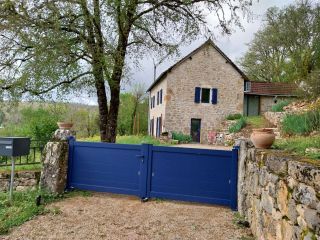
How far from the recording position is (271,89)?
1110 inches

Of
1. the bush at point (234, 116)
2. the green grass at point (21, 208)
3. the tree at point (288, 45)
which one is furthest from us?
the tree at point (288, 45)

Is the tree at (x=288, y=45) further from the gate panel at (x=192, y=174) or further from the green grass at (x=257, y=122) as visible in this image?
the gate panel at (x=192, y=174)

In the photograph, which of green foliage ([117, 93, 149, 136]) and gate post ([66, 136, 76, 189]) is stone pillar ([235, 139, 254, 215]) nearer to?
gate post ([66, 136, 76, 189])

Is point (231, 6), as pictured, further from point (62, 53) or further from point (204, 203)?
point (204, 203)

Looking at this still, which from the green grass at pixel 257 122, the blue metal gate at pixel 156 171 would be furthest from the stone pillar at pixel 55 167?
the green grass at pixel 257 122

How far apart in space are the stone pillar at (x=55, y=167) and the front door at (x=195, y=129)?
57.1 feet

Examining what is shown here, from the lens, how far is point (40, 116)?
15.3 m

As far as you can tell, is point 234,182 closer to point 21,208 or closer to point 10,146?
point 21,208

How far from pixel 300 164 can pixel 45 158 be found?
6.19 meters

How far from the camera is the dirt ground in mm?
5250

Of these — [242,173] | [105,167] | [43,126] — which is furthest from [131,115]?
[242,173]

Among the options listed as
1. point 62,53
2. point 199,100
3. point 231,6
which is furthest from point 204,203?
point 199,100

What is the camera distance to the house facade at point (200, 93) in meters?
24.3

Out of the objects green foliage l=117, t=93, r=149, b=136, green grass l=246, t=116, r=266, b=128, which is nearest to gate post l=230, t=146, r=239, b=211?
green grass l=246, t=116, r=266, b=128
